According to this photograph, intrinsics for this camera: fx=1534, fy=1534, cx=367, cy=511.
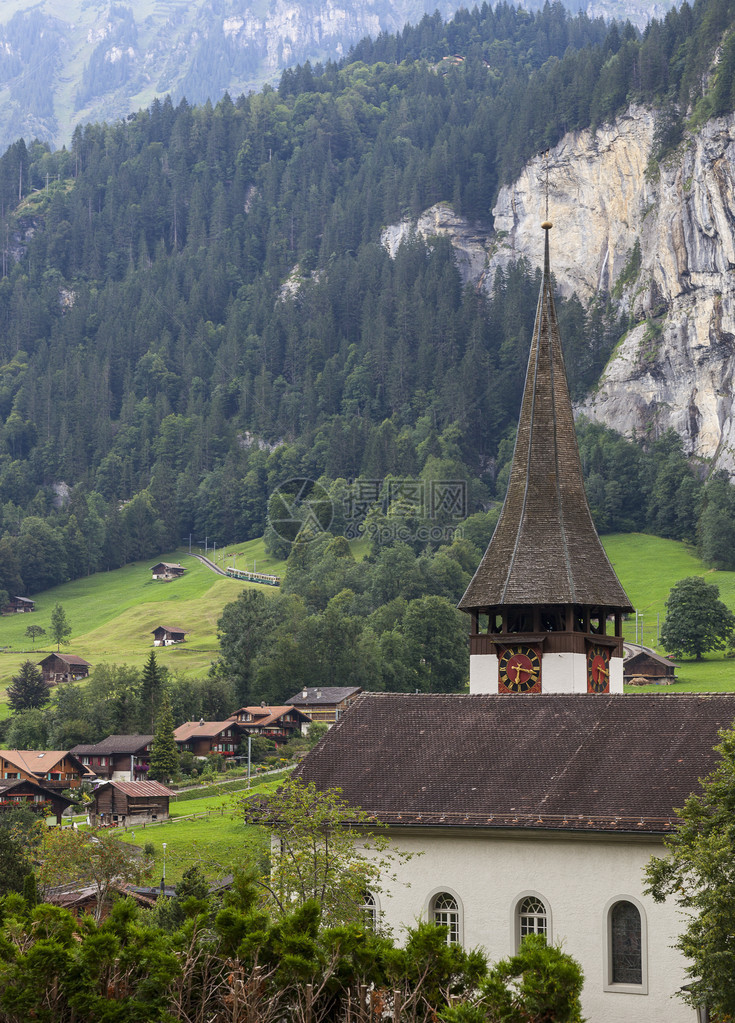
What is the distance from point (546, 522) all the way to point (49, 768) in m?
62.2

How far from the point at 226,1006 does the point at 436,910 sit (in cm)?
1152

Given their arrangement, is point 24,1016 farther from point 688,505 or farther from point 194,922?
point 688,505

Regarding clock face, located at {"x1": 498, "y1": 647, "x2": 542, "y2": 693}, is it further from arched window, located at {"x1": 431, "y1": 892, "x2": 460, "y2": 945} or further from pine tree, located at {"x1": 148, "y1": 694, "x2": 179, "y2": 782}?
pine tree, located at {"x1": 148, "y1": 694, "x2": 179, "y2": 782}

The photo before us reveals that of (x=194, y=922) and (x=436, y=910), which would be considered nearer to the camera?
(x=194, y=922)

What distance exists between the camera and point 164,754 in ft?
331

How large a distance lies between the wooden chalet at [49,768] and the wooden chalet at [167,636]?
2142 inches

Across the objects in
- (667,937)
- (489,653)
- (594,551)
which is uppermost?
(594,551)

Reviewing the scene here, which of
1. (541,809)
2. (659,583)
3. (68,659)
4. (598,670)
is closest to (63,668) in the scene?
(68,659)

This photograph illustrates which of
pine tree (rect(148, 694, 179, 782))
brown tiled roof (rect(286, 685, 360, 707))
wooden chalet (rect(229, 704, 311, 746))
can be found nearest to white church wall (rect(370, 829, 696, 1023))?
pine tree (rect(148, 694, 179, 782))

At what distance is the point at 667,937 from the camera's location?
31.7 m

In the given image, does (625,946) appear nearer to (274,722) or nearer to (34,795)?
(34,795)

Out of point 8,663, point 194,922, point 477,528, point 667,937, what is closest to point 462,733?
point 667,937

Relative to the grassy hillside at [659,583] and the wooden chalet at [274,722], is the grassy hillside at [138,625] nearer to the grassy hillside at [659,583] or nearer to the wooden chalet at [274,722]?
the wooden chalet at [274,722]

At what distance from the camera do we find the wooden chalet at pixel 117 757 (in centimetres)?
10545
